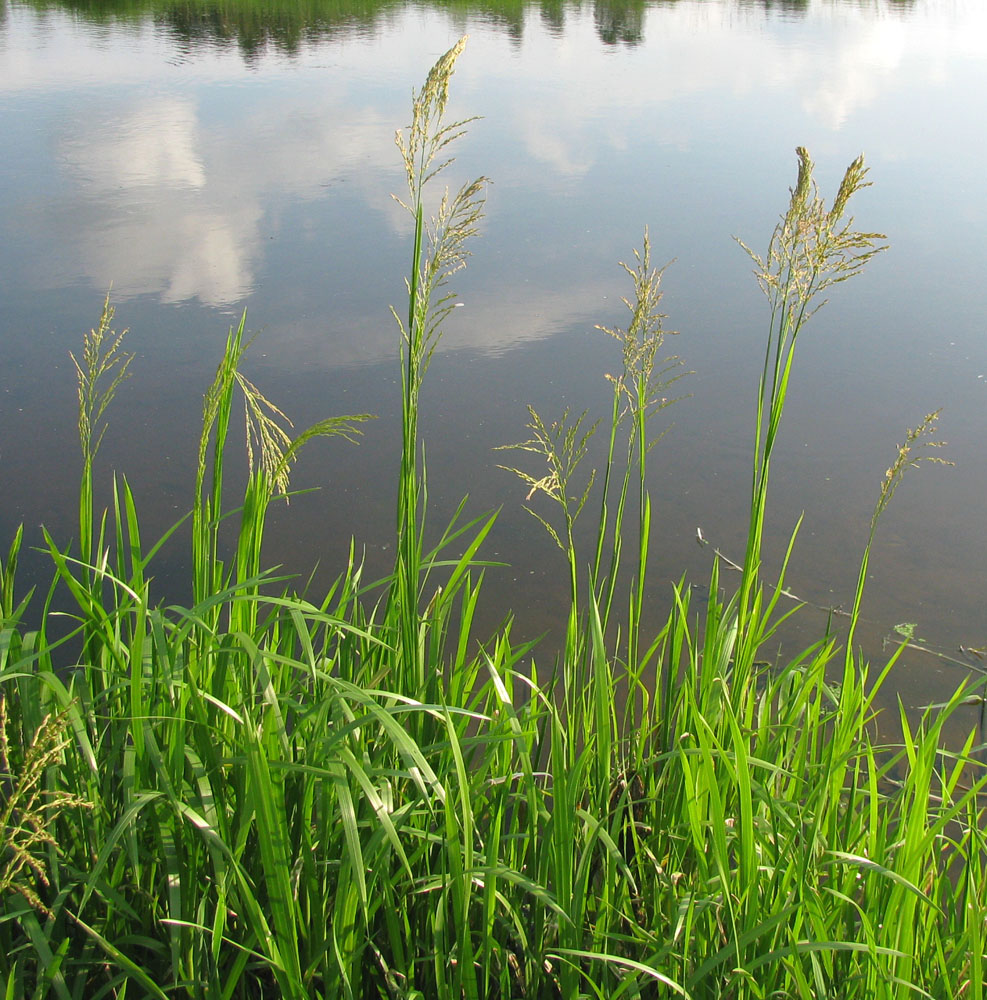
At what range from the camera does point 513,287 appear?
159 inches

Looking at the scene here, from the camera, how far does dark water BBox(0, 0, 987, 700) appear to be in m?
2.66

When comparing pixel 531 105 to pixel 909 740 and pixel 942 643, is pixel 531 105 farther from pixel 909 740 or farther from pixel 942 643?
pixel 909 740

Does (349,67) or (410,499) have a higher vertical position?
(349,67)

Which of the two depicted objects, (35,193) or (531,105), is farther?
(531,105)

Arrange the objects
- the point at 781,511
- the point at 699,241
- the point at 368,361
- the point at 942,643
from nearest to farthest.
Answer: the point at 942,643
the point at 781,511
the point at 368,361
the point at 699,241

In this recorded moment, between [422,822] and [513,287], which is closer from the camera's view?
[422,822]

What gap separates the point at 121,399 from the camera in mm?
3188

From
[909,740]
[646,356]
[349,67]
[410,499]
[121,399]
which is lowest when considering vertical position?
[121,399]

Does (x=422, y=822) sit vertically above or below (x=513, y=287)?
below

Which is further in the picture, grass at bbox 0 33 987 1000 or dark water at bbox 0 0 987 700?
dark water at bbox 0 0 987 700

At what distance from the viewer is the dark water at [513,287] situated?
266 cm

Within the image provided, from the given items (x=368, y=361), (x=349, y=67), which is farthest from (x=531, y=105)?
(x=368, y=361)

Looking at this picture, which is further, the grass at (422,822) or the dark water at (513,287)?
the dark water at (513,287)

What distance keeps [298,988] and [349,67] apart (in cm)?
857
